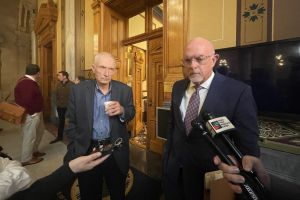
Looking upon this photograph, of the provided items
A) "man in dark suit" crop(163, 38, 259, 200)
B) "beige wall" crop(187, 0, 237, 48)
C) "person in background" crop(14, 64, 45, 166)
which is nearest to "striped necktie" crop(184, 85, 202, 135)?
"man in dark suit" crop(163, 38, 259, 200)

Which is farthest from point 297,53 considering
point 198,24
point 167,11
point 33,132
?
point 33,132

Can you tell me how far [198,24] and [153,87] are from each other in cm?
186

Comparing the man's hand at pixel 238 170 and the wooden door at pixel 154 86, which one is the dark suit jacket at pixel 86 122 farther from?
the wooden door at pixel 154 86

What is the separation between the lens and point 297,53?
5.75 ft

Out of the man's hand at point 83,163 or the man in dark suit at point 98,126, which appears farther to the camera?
the man in dark suit at point 98,126

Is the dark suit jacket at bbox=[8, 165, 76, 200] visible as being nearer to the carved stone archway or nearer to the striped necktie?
the striped necktie

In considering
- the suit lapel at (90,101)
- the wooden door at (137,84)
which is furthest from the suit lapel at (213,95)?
the wooden door at (137,84)

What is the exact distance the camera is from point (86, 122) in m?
1.89

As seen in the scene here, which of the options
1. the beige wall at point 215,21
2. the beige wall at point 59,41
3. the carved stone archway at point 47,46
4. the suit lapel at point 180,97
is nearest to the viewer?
the suit lapel at point 180,97

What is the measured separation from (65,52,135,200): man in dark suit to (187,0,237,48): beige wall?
1.46 meters

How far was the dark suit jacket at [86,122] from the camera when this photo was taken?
6.20ft

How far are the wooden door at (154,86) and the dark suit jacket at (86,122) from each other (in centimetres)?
241

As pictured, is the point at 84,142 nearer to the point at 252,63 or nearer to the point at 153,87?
the point at 252,63

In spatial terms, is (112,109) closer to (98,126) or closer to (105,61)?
(98,126)
